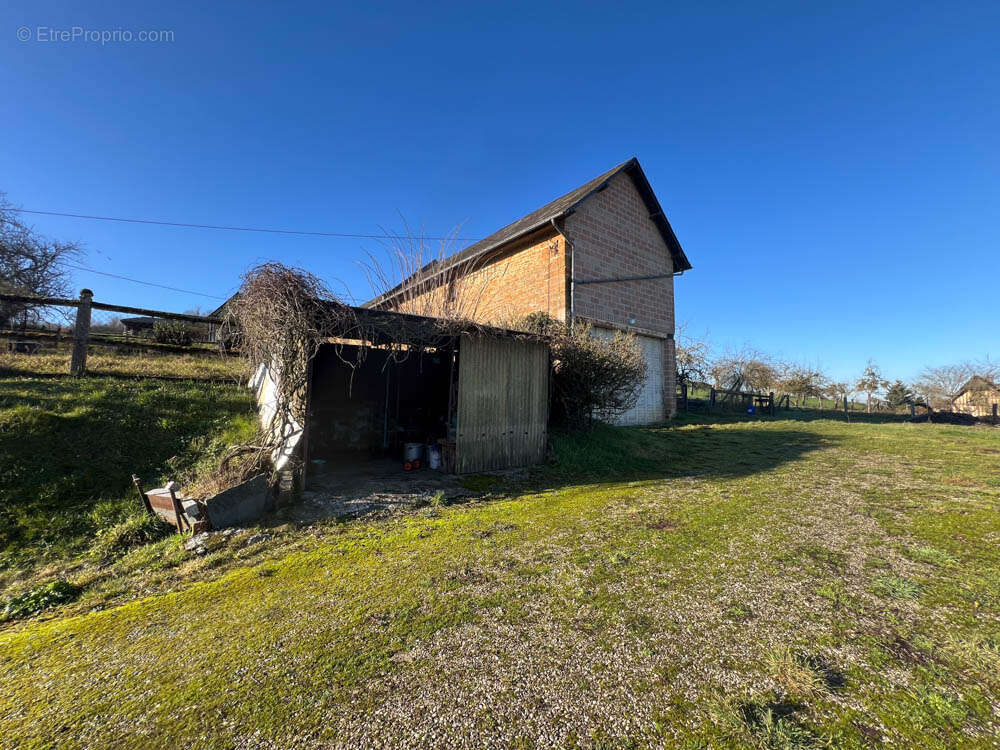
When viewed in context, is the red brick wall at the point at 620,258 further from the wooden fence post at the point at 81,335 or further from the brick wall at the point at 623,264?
the wooden fence post at the point at 81,335

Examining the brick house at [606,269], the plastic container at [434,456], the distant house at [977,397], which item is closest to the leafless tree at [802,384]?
the distant house at [977,397]

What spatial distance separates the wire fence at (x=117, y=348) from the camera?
7.38 meters

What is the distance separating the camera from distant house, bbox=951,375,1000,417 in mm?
19391

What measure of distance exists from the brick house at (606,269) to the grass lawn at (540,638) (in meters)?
8.01

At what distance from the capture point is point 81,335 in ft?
24.3

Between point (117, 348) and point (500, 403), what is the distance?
8.83 metres

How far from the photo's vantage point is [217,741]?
1.63m

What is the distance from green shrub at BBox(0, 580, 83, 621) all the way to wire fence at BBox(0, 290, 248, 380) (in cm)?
386

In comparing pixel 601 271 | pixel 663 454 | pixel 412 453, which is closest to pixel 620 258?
pixel 601 271

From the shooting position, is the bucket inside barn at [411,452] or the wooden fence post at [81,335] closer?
the bucket inside barn at [411,452]

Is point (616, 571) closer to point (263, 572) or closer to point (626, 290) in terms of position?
point (263, 572)

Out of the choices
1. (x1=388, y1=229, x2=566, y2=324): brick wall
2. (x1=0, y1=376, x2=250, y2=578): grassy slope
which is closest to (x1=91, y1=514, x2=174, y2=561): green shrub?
(x1=0, y1=376, x2=250, y2=578): grassy slope

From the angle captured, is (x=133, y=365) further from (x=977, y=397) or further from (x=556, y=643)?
(x=977, y=397)

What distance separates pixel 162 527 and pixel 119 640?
222cm
